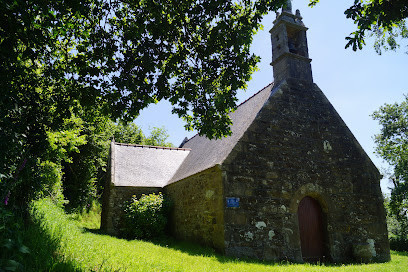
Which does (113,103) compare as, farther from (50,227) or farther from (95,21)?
(50,227)

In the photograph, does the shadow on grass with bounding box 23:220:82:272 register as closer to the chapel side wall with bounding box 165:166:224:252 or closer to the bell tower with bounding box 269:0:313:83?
the chapel side wall with bounding box 165:166:224:252

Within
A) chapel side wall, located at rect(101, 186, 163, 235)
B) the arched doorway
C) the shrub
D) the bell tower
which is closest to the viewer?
the arched doorway

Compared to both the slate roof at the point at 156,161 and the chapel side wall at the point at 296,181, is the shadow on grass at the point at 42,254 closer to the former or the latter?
the chapel side wall at the point at 296,181

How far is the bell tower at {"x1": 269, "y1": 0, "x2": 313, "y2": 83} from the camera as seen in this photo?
11852mm

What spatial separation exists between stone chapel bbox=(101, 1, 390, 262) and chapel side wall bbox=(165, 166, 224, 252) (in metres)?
0.03

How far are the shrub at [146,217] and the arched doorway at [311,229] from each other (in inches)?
240

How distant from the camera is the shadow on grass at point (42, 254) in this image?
3.83m

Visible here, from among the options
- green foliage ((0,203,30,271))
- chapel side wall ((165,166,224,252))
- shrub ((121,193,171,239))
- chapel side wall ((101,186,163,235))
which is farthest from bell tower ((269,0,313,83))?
green foliage ((0,203,30,271))

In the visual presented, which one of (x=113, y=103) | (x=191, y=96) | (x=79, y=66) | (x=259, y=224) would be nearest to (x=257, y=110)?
(x=259, y=224)

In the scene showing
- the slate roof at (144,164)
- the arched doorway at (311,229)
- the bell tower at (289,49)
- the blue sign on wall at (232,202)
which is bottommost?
the arched doorway at (311,229)

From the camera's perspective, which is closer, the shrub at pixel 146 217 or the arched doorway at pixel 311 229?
the arched doorway at pixel 311 229

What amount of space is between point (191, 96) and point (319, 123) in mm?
7230

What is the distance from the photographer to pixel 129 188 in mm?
13797

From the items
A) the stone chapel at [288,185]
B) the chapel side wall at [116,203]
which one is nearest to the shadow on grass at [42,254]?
the stone chapel at [288,185]
